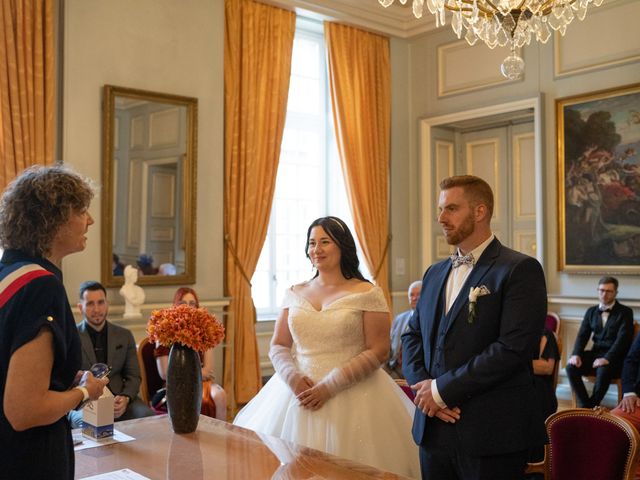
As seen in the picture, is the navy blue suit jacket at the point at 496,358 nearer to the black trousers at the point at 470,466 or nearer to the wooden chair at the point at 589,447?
the black trousers at the point at 470,466

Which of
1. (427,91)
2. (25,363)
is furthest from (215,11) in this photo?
(25,363)

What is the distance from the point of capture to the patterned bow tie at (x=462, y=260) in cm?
267

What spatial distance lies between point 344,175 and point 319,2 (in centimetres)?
169

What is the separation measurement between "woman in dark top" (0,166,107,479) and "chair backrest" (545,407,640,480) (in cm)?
170

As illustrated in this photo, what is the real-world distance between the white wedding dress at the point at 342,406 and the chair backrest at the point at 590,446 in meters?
0.77

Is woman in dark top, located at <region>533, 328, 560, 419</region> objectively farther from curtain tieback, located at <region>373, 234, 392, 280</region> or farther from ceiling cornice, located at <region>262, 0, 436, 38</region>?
ceiling cornice, located at <region>262, 0, 436, 38</region>

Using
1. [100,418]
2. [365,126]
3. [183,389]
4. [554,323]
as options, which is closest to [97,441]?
[100,418]

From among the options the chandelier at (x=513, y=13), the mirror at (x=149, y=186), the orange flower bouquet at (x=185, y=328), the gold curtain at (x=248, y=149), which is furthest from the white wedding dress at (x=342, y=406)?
the gold curtain at (x=248, y=149)

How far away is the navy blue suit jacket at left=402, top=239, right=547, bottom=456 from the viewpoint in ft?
8.04

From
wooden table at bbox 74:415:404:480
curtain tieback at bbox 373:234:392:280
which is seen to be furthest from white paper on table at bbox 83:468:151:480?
curtain tieback at bbox 373:234:392:280

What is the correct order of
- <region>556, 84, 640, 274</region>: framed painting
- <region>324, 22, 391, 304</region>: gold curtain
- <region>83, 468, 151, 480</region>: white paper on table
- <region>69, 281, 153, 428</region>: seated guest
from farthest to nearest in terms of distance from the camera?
1. <region>324, 22, 391, 304</region>: gold curtain
2. <region>556, 84, 640, 274</region>: framed painting
3. <region>69, 281, 153, 428</region>: seated guest
4. <region>83, 468, 151, 480</region>: white paper on table

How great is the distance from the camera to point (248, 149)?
6520mm

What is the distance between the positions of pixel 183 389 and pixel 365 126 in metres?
5.18

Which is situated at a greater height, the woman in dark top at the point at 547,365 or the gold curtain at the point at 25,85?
the gold curtain at the point at 25,85
